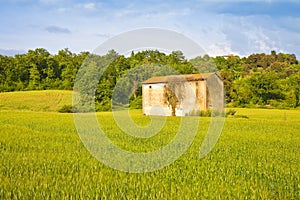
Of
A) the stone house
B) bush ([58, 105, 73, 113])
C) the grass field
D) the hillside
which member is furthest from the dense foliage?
the grass field

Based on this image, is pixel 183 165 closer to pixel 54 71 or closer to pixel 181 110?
pixel 181 110

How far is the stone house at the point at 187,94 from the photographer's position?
3878cm

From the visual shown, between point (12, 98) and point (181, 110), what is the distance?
3015 centimetres

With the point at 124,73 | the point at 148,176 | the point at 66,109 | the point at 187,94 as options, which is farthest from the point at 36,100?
the point at 148,176

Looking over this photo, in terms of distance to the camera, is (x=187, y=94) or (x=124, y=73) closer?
(x=187, y=94)

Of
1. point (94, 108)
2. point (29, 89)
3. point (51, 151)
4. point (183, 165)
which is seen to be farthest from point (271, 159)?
point (29, 89)

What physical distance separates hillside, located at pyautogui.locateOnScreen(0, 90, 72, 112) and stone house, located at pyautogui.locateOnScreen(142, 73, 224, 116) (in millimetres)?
16874

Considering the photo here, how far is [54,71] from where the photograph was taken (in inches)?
2766

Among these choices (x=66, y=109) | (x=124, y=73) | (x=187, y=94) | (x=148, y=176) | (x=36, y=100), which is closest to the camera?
(x=148, y=176)

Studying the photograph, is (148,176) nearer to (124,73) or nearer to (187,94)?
(187,94)

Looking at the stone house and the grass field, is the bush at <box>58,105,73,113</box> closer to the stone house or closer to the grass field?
the stone house

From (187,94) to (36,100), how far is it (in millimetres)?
27299

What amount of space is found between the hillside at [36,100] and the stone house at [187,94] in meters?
16.9

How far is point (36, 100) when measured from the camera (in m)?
56.7
